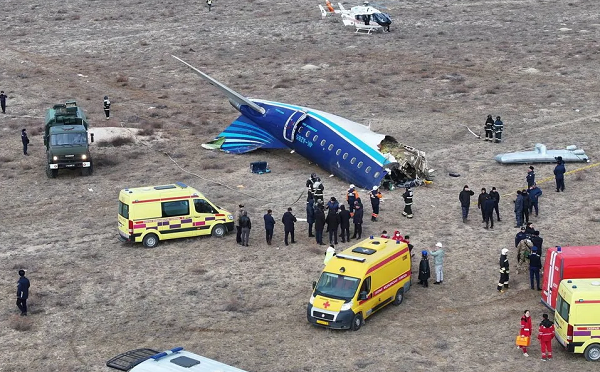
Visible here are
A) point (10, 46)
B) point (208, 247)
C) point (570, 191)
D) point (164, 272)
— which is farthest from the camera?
point (10, 46)

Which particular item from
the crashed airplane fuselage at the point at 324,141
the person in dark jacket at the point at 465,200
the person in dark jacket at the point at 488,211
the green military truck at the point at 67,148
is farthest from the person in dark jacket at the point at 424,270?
the green military truck at the point at 67,148

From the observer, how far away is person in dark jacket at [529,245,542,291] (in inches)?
1112

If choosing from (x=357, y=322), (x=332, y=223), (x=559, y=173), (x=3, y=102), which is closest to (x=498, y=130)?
(x=559, y=173)

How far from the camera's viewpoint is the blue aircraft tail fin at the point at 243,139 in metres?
43.6

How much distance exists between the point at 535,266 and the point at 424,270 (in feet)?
10.7

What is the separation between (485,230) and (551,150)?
944 centimetres

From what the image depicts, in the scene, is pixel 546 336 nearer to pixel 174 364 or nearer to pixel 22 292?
pixel 174 364

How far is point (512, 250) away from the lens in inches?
1257

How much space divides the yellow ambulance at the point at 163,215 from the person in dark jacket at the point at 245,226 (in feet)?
4.40

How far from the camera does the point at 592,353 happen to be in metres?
24.2

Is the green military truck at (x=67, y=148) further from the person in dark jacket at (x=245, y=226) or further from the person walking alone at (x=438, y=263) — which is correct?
the person walking alone at (x=438, y=263)

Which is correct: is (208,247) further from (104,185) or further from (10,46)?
(10,46)

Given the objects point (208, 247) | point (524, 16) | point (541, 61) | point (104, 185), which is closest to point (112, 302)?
point (208, 247)

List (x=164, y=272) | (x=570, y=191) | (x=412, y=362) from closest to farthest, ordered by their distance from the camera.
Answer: (x=412, y=362), (x=164, y=272), (x=570, y=191)
